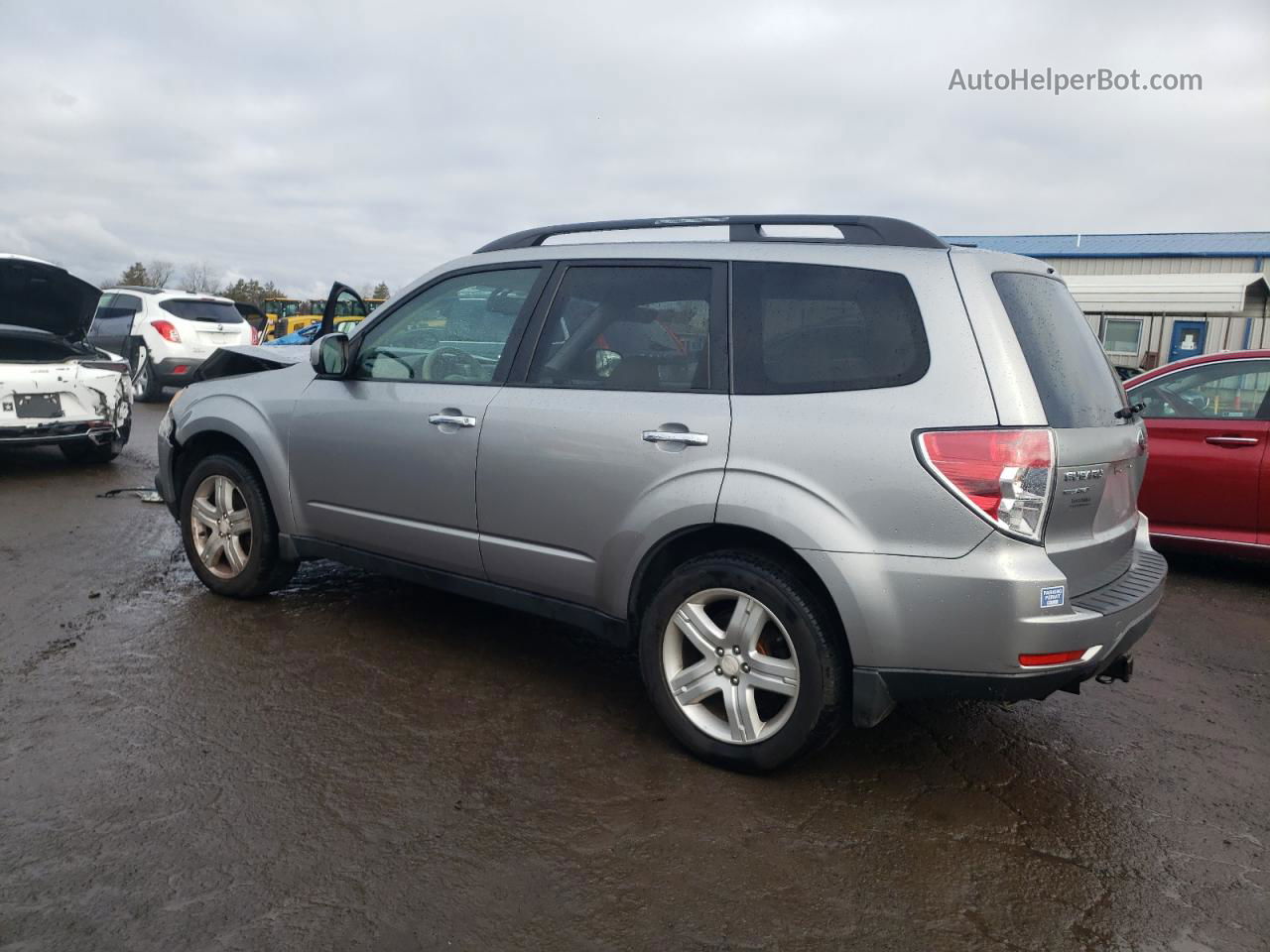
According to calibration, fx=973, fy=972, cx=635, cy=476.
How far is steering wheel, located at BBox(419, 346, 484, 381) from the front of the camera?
13.4 ft

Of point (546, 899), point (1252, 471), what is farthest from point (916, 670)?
point (1252, 471)

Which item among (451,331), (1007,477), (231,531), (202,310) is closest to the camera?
(1007,477)

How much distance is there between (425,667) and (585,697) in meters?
0.75

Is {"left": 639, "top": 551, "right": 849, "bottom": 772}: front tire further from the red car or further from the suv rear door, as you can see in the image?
the red car

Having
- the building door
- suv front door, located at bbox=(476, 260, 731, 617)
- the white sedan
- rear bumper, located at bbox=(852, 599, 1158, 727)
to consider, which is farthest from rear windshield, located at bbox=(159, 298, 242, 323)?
the building door

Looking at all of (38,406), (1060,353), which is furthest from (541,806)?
(38,406)

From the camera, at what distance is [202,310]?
1505 cm

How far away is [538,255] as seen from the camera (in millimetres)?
4043

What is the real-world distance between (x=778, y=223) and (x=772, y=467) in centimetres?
97

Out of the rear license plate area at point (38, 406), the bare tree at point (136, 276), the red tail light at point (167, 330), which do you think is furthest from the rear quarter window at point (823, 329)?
the bare tree at point (136, 276)

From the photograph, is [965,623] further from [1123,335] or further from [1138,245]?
[1138,245]

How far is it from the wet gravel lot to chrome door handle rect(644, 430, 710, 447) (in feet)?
3.65

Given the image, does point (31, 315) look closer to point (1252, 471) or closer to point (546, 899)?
point (546, 899)

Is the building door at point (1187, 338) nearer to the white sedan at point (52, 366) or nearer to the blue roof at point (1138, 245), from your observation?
the blue roof at point (1138, 245)
